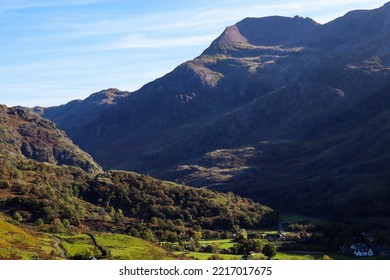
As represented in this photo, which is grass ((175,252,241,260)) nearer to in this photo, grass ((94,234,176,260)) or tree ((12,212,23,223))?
grass ((94,234,176,260))

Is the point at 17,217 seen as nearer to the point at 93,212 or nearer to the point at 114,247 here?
the point at 93,212

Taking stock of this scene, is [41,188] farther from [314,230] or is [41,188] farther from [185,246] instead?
[314,230]

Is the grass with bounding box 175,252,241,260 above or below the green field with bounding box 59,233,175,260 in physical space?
below

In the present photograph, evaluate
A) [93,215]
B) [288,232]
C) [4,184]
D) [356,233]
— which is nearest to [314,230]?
[288,232]

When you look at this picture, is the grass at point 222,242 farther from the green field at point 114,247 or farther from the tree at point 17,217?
the tree at point 17,217

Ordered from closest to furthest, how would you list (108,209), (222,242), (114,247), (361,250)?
1. (114,247)
2. (361,250)
3. (222,242)
4. (108,209)

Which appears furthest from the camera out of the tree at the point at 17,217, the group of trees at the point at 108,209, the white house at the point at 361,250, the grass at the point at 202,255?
the group of trees at the point at 108,209

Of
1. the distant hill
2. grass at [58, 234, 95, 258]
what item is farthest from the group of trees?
grass at [58, 234, 95, 258]

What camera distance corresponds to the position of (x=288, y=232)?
181375 mm

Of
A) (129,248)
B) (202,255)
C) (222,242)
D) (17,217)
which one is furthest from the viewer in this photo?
(222,242)

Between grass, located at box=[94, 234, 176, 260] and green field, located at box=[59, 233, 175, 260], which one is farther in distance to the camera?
grass, located at box=[94, 234, 176, 260]

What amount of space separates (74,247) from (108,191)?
3669 inches

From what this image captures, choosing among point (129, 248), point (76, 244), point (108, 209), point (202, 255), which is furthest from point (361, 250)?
point (108, 209)

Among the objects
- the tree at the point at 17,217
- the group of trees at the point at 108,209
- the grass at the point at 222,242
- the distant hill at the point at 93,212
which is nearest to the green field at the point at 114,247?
the distant hill at the point at 93,212
